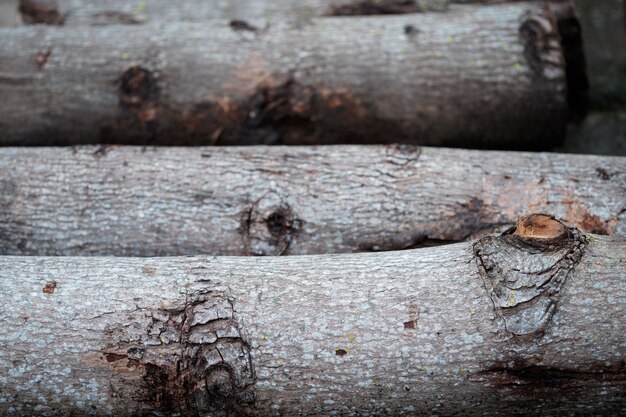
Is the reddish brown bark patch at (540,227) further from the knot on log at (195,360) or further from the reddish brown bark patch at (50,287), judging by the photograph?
the reddish brown bark patch at (50,287)

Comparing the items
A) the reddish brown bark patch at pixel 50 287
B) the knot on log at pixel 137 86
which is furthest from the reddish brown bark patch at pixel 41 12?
the reddish brown bark patch at pixel 50 287

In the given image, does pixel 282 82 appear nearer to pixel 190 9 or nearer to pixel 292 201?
pixel 292 201

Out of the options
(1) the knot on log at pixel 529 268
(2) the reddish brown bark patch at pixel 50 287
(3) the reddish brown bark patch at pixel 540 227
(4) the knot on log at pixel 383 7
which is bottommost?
(2) the reddish brown bark patch at pixel 50 287

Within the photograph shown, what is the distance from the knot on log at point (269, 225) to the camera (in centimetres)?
215

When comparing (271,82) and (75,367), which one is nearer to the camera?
(75,367)

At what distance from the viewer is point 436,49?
274 centimetres

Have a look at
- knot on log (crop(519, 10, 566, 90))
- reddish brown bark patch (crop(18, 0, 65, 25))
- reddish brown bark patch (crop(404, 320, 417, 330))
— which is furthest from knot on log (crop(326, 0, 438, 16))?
reddish brown bark patch (crop(404, 320, 417, 330))

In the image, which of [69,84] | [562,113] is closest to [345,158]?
[562,113]

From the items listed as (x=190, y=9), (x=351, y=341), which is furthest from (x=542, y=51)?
(x=190, y=9)

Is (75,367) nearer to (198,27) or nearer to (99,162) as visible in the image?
(99,162)

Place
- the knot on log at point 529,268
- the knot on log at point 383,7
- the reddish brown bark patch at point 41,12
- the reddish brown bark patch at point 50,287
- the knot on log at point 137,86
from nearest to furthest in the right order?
the knot on log at point 529,268, the reddish brown bark patch at point 50,287, the knot on log at point 137,86, the knot on log at point 383,7, the reddish brown bark patch at point 41,12

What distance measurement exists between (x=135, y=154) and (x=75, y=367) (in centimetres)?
92

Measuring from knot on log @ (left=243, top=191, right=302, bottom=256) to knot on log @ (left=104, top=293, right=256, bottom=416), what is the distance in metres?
0.45

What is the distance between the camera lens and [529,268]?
1.70 meters
